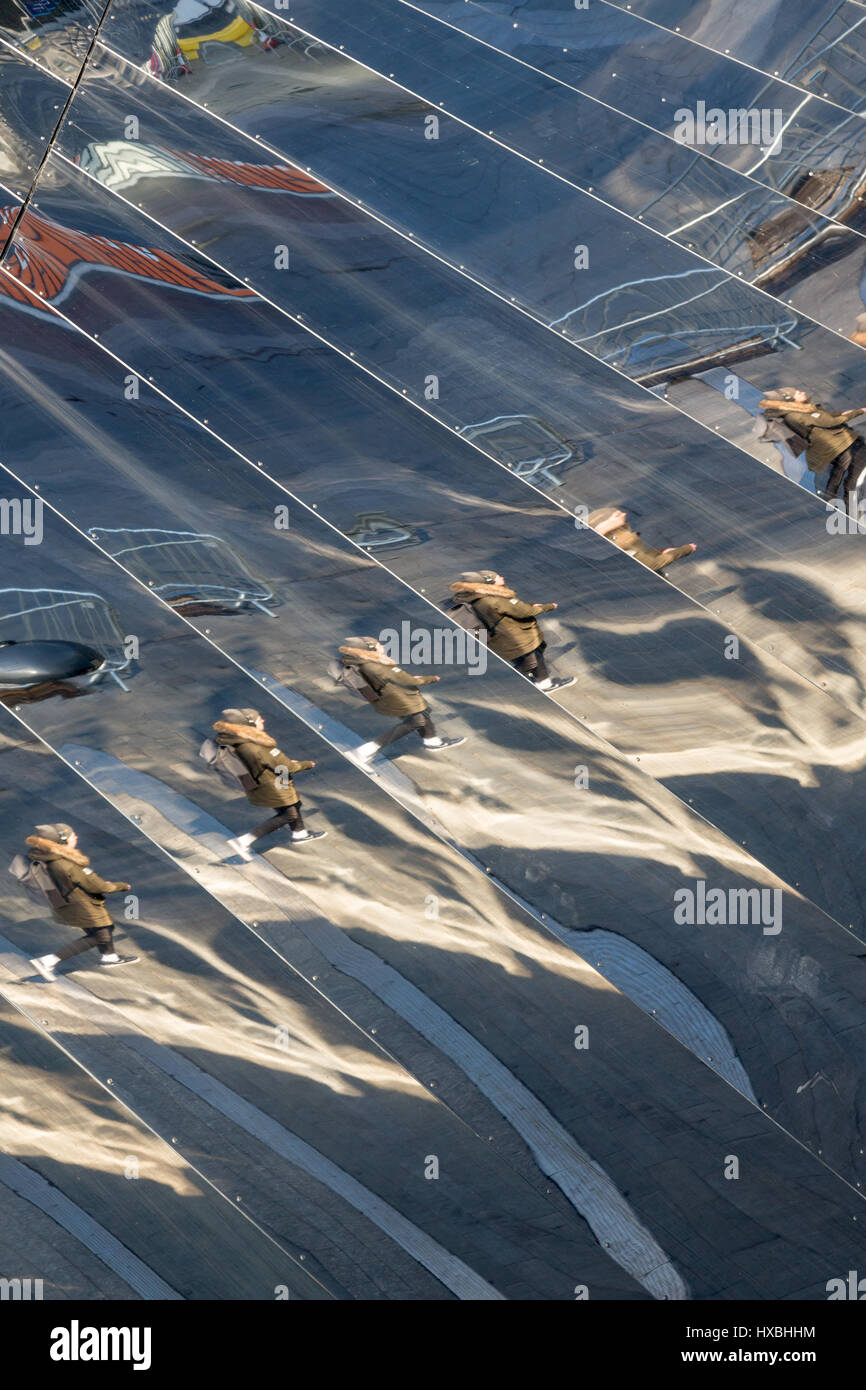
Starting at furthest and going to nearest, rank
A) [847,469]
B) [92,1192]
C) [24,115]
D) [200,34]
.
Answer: [200,34] < [24,115] < [847,469] < [92,1192]

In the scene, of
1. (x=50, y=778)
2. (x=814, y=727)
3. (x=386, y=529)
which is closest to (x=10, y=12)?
(x=386, y=529)

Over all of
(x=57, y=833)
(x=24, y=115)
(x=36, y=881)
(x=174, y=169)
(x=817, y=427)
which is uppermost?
(x=24, y=115)

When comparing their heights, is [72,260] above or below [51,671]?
above

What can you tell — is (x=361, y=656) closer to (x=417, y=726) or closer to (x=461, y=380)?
(x=417, y=726)

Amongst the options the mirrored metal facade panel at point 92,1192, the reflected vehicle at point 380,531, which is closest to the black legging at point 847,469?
the reflected vehicle at point 380,531

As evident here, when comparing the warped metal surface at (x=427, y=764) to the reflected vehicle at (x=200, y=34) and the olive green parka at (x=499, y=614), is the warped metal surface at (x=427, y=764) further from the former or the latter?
the reflected vehicle at (x=200, y=34)

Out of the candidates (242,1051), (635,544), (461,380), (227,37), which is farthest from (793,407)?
(242,1051)
